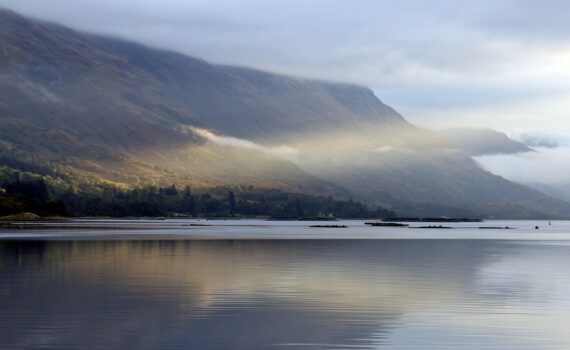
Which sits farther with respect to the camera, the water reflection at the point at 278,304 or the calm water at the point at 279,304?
the water reflection at the point at 278,304

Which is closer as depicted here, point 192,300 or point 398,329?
point 398,329

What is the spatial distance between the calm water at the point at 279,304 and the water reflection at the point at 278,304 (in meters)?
0.09

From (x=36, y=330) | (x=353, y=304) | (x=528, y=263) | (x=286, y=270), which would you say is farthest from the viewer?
(x=528, y=263)

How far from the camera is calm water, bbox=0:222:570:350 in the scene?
4419 centimetres

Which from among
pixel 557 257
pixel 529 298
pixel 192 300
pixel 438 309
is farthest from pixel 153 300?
pixel 557 257

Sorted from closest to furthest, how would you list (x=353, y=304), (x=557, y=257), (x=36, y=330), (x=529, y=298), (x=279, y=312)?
(x=36, y=330)
(x=279, y=312)
(x=353, y=304)
(x=529, y=298)
(x=557, y=257)

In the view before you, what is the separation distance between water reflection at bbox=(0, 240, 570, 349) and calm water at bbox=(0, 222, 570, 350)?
0.09m

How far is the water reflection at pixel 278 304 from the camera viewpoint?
4431 cm

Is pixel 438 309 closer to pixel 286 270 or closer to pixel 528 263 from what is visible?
pixel 286 270

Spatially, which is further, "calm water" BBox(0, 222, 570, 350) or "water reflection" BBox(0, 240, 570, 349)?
"water reflection" BBox(0, 240, 570, 349)

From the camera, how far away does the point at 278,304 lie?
58344mm

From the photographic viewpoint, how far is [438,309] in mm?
56875

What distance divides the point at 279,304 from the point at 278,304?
64 mm

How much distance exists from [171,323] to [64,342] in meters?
7.75
